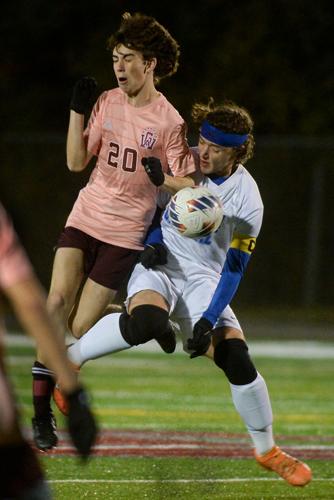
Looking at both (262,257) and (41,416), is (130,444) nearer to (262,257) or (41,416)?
(41,416)

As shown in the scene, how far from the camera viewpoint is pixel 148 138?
6555mm

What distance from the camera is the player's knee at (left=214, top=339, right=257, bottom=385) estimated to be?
639 centimetres

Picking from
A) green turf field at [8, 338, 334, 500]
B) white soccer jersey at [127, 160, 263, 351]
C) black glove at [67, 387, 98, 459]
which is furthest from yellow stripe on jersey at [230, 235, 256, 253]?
black glove at [67, 387, 98, 459]

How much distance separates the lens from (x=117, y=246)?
22.2 feet

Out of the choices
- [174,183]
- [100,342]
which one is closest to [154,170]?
[174,183]

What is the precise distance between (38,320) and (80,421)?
1.33 feet

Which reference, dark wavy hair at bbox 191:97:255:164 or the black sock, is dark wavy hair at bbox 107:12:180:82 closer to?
dark wavy hair at bbox 191:97:255:164

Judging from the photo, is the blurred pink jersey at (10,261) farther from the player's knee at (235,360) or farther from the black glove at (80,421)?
the player's knee at (235,360)

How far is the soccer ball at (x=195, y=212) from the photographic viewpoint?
20.6ft

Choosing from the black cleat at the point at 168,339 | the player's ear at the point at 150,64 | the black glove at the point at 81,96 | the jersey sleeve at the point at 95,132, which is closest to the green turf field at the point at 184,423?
the black cleat at the point at 168,339

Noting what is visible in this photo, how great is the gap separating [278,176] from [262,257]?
1.24 metres

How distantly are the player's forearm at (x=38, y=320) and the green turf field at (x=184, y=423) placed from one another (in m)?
3.06

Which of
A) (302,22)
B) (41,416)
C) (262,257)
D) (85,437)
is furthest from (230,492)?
(302,22)

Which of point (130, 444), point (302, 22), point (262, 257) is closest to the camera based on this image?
point (130, 444)
